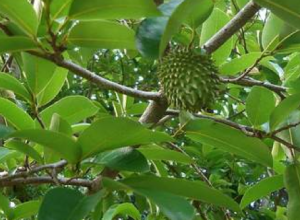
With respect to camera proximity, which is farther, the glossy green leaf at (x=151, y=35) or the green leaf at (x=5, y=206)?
the green leaf at (x=5, y=206)

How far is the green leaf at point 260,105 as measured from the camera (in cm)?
129

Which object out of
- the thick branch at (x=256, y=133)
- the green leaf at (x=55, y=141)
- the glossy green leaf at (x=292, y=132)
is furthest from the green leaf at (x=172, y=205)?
the glossy green leaf at (x=292, y=132)

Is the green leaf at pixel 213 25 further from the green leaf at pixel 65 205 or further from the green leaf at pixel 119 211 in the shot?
the green leaf at pixel 65 205

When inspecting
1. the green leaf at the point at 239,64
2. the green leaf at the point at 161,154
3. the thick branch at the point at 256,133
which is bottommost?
the green leaf at the point at 161,154

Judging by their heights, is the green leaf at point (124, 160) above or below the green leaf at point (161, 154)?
above

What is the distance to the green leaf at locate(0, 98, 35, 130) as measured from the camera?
1.18 meters

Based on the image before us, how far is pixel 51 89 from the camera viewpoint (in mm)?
1312

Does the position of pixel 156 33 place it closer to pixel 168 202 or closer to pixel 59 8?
pixel 59 8

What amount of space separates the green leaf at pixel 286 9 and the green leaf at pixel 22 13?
1.12 ft

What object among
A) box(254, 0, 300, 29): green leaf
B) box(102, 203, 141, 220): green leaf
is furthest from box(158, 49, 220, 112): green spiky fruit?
box(102, 203, 141, 220): green leaf

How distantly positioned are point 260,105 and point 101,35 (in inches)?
18.7

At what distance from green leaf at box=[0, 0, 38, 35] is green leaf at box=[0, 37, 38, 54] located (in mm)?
16

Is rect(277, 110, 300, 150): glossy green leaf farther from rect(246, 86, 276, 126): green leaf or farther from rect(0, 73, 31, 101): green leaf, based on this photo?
rect(0, 73, 31, 101): green leaf

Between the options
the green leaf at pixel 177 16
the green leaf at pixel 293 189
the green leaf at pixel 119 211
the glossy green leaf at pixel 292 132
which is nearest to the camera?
the green leaf at pixel 177 16
